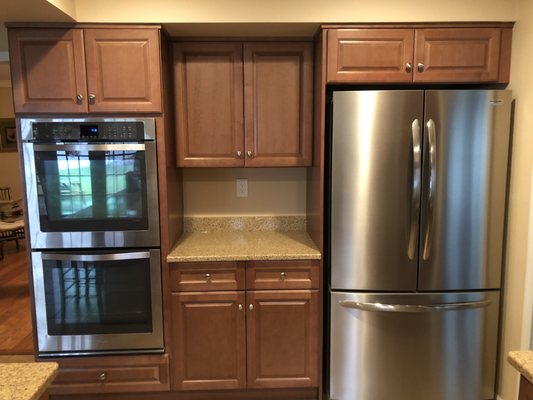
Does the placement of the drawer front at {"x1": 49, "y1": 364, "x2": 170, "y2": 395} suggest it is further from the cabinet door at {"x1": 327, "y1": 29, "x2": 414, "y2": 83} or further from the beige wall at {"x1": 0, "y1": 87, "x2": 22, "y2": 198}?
the beige wall at {"x1": 0, "y1": 87, "x2": 22, "y2": 198}

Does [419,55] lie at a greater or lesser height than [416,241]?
greater

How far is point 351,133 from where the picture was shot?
189 cm

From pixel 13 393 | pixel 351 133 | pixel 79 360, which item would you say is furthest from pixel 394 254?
pixel 79 360

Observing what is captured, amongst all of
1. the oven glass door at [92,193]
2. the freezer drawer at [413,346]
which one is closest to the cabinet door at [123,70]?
the oven glass door at [92,193]

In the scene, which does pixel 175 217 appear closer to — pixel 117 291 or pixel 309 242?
pixel 117 291

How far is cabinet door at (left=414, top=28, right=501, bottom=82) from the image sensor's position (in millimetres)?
1929

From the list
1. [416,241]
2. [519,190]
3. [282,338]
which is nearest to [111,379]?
[282,338]

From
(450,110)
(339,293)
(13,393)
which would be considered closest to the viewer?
(13,393)

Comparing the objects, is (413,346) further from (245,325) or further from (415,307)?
(245,325)

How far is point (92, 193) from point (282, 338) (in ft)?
4.33

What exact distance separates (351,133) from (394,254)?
0.68 meters

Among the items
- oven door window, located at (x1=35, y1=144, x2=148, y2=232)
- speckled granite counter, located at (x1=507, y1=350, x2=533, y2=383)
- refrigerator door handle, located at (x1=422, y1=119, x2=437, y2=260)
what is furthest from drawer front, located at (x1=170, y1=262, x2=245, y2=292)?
speckled granite counter, located at (x1=507, y1=350, x2=533, y2=383)

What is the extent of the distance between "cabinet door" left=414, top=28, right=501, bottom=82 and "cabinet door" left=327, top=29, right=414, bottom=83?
0.06 meters

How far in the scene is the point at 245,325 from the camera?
2070mm
